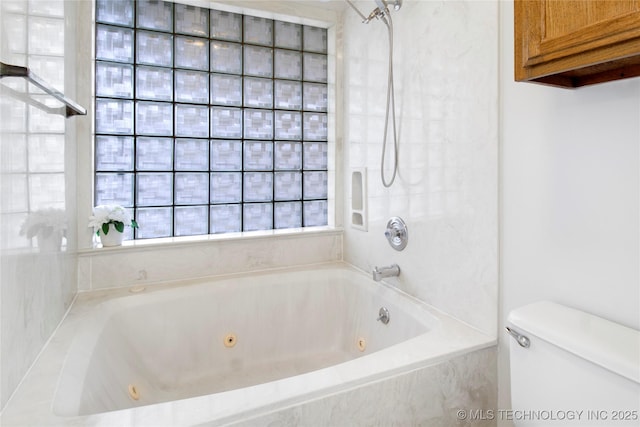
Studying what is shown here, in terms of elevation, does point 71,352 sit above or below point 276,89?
below

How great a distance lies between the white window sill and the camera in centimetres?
186

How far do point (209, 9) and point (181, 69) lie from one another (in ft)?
1.44

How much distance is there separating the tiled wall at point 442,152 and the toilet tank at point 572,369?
309 millimetres

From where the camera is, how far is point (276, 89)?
94.3 inches

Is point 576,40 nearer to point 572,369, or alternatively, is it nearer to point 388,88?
point 572,369

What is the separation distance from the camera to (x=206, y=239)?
2.04 meters

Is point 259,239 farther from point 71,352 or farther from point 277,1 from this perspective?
point 277,1

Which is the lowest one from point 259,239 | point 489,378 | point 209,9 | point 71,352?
point 489,378

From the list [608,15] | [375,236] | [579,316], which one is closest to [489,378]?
[579,316]

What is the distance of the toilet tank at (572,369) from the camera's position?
782mm

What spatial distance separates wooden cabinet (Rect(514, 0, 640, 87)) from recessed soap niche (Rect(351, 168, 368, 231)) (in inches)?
48.0

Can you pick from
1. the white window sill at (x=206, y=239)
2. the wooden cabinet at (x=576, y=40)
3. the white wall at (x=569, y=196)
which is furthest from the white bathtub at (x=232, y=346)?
the wooden cabinet at (x=576, y=40)

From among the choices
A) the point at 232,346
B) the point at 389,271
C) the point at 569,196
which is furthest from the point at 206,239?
the point at 569,196

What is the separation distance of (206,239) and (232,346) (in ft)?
2.03
